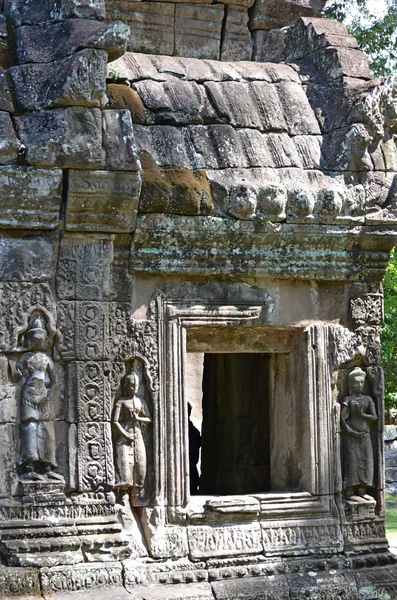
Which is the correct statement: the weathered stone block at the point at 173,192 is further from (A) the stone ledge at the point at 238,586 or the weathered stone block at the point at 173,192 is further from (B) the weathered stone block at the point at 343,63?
(A) the stone ledge at the point at 238,586

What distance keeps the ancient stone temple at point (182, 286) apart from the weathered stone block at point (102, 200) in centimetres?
1

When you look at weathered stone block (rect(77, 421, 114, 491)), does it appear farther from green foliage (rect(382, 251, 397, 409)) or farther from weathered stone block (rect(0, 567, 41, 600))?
green foliage (rect(382, 251, 397, 409))

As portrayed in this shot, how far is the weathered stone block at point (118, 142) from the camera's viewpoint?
8211 millimetres

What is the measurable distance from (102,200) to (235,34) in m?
2.63

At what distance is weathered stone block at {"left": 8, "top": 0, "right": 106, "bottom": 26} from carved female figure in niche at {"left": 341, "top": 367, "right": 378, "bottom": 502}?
332 cm

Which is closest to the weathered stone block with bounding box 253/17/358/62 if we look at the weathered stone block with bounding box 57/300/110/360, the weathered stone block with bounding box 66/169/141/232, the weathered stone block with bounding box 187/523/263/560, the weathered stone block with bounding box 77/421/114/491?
the weathered stone block with bounding box 66/169/141/232

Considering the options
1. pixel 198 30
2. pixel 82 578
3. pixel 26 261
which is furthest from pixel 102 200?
pixel 82 578

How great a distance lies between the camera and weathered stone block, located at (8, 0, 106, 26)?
8375 millimetres

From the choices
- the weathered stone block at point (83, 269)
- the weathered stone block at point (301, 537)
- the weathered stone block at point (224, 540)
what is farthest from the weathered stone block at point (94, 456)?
the weathered stone block at point (301, 537)

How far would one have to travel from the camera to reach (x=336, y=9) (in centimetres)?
1620

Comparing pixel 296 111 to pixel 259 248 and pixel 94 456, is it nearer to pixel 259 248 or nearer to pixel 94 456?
pixel 259 248

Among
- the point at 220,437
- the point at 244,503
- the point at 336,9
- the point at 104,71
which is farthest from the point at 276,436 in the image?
the point at 336,9

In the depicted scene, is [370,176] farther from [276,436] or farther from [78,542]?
[78,542]

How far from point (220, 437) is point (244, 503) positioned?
7.48 feet
